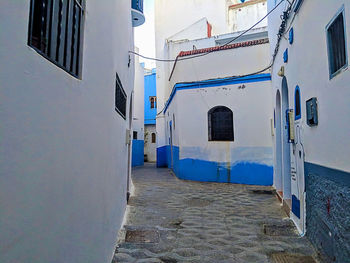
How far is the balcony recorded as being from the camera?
21.2 feet

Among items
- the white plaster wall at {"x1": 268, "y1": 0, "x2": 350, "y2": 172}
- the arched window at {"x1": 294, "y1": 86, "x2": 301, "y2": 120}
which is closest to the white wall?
the arched window at {"x1": 294, "y1": 86, "x2": 301, "y2": 120}

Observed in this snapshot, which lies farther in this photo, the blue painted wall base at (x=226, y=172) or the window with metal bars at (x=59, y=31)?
the blue painted wall base at (x=226, y=172)

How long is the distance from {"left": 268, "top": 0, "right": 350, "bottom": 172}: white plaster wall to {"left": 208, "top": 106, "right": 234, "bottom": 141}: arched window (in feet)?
16.2

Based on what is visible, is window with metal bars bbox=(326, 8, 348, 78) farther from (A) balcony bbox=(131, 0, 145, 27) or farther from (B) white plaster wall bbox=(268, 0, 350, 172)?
(A) balcony bbox=(131, 0, 145, 27)

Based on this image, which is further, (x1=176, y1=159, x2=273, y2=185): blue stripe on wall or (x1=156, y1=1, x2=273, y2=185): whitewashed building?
(x1=156, y1=1, x2=273, y2=185): whitewashed building

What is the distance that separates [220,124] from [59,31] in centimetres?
793

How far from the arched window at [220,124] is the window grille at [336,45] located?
6.34 meters

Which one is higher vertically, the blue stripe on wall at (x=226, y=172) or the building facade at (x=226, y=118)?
the building facade at (x=226, y=118)

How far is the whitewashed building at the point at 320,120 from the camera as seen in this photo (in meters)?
2.32

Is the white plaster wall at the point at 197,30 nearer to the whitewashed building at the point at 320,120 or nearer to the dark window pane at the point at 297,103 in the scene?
the whitewashed building at the point at 320,120

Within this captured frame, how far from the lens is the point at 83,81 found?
184 centimetres

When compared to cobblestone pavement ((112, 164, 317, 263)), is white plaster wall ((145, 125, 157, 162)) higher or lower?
higher

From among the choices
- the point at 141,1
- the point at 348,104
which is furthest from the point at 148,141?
the point at 348,104

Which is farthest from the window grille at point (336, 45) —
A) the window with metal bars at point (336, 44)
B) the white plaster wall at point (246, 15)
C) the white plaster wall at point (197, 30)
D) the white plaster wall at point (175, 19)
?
the white plaster wall at point (246, 15)
